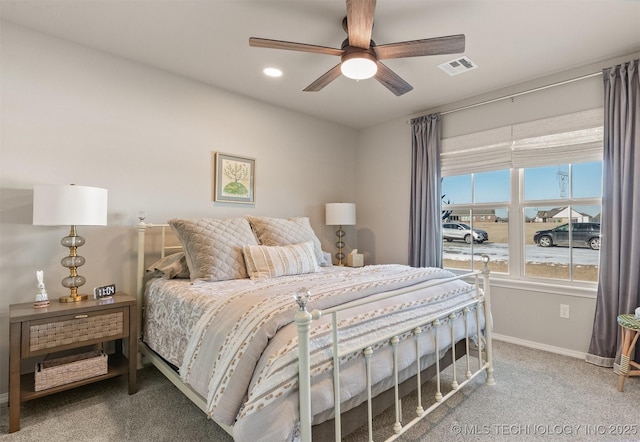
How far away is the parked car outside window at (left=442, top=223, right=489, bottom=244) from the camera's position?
354cm

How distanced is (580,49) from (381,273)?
2.39 m

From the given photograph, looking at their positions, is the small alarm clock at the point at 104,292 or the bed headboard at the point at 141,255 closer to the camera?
the small alarm clock at the point at 104,292

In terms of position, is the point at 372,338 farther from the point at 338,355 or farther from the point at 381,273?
the point at 381,273

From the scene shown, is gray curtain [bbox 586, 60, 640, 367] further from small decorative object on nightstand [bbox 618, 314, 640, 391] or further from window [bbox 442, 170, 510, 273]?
window [bbox 442, 170, 510, 273]

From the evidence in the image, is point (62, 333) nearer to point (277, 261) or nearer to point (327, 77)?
point (277, 261)

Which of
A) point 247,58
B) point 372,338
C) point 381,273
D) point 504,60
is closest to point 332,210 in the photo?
point 381,273

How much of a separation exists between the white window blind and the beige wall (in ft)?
6.86

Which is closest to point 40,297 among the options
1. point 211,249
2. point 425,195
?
point 211,249

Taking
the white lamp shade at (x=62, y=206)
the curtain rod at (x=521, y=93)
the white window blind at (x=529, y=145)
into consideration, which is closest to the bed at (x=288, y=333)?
the white lamp shade at (x=62, y=206)

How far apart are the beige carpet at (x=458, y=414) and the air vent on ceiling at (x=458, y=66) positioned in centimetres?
254

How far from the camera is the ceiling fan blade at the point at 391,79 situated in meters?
2.21

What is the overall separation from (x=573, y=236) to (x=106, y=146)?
416 centimetres

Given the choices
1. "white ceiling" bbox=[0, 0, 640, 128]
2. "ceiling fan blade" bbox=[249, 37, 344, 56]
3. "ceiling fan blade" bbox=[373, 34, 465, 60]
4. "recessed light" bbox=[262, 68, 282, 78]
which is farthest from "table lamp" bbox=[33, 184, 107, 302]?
"ceiling fan blade" bbox=[373, 34, 465, 60]

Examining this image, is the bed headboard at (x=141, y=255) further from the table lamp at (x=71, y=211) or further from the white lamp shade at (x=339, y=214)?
the white lamp shade at (x=339, y=214)
